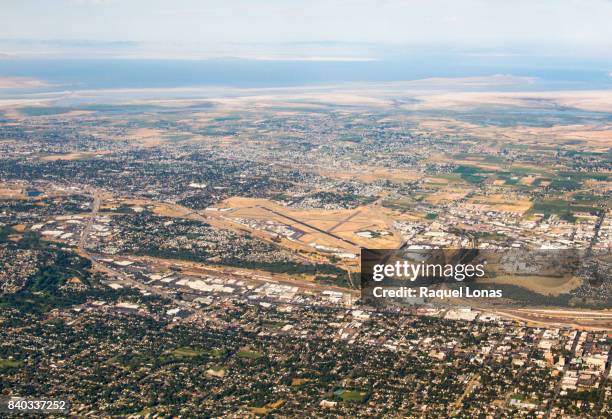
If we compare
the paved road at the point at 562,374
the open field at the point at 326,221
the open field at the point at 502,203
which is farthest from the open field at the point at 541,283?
the open field at the point at 502,203

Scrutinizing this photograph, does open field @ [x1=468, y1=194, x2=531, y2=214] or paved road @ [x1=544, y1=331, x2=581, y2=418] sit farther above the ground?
open field @ [x1=468, y1=194, x2=531, y2=214]

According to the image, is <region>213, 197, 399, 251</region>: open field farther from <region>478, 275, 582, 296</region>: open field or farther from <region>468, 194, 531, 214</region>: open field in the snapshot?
<region>478, 275, 582, 296</region>: open field

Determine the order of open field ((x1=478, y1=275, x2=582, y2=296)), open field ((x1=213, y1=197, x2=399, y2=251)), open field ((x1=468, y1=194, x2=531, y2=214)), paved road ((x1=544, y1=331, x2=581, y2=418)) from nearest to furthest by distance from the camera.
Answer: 1. paved road ((x1=544, y1=331, x2=581, y2=418))
2. open field ((x1=478, y1=275, x2=582, y2=296))
3. open field ((x1=213, y1=197, x2=399, y2=251))
4. open field ((x1=468, y1=194, x2=531, y2=214))

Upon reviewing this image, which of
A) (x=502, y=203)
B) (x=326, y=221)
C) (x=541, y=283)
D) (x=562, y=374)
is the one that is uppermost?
(x=502, y=203)

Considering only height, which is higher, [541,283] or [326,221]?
[326,221]

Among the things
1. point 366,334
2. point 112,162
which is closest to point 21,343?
point 366,334

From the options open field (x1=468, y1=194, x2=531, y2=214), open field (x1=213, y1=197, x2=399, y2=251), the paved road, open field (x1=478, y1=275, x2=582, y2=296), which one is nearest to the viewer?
the paved road

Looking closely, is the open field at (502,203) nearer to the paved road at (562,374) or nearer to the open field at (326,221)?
the open field at (326,221)

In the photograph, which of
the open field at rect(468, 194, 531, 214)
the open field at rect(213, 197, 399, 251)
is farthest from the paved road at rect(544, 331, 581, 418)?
the open field at rect(468, 194, 531, 214)

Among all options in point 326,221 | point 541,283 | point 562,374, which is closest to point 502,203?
point 326,221

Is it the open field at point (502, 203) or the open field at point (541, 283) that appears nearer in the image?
the open field at point (541, 283)

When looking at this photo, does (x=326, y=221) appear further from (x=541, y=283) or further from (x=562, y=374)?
(x=562, y=374)
